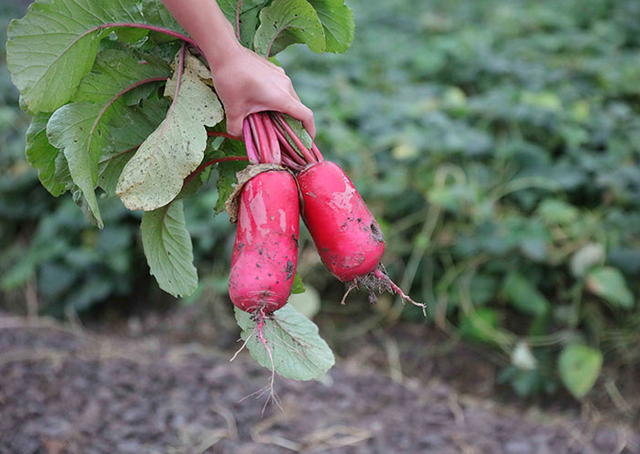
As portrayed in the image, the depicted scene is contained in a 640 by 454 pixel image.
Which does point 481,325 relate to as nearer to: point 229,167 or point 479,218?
point 479,218

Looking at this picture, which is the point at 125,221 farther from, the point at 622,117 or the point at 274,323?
the point at 622,117

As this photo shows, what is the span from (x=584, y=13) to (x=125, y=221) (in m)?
3.54

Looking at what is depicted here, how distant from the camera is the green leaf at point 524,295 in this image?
2225 mm

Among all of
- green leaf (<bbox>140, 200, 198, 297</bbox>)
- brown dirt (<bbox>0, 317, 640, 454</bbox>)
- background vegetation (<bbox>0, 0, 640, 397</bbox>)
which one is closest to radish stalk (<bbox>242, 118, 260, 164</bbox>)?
green leaf (<bbox>140, 200, 198, 297</bbox>)

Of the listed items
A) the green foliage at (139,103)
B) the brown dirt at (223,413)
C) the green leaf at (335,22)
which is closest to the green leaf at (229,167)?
the green foliage at (139,103)

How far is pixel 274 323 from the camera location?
1.01m

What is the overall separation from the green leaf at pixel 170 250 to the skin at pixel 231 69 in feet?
0.81

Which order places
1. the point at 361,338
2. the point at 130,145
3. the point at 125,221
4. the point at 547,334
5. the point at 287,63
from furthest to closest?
the point at 287,63, the point at 125,221, the point at 361,338, the point at 547,334, the point at 130,145

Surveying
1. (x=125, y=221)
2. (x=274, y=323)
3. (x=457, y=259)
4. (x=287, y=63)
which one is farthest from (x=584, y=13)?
(x=274, y=323)

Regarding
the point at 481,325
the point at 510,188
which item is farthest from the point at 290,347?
the point at 510,188

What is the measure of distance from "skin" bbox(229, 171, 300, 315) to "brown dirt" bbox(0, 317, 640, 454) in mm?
888

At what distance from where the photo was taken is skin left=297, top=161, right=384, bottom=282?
86 centimetres

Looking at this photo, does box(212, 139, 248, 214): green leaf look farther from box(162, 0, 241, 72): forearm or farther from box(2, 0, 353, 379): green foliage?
box(162, 0, 241, 72): forearm

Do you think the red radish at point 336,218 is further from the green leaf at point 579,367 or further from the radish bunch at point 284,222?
the green leaf at point 579,367
